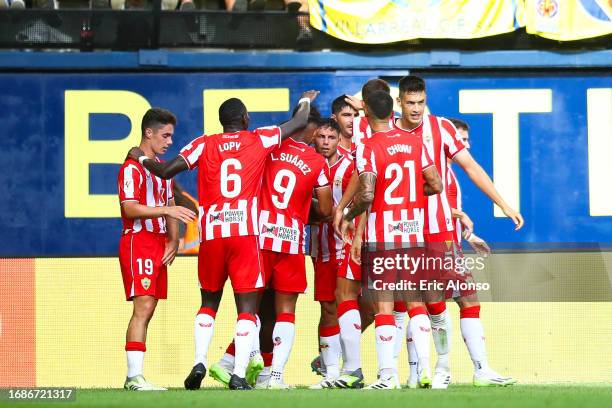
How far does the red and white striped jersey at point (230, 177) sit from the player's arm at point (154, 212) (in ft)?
0.56

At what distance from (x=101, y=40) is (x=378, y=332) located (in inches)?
209

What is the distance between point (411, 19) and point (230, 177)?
4.20 m

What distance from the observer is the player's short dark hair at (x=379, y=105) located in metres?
8.64

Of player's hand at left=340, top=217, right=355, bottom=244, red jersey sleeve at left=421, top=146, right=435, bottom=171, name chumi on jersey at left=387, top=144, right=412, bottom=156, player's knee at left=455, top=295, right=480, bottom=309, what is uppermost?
name chumi on jersey at left=387, top=144, right=412, bottom=156

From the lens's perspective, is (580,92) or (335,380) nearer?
(335,380)

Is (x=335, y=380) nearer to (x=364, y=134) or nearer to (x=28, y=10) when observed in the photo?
(x=364, y=134)

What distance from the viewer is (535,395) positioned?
7.67 metres

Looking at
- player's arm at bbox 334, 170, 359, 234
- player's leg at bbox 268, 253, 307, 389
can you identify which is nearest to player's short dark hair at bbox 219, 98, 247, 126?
player's arm at bbox 334, 170, 359, 234

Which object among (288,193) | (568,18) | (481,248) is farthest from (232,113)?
(568,18)

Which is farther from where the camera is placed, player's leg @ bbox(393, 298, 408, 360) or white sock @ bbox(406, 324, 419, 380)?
white sock @ bbox(406, 324, 419, 380)

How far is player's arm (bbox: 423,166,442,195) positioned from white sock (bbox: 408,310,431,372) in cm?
88

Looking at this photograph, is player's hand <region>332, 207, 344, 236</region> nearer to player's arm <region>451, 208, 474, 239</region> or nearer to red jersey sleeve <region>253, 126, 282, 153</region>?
red jersey sleeve <region>253, 126, 282, 153</region>

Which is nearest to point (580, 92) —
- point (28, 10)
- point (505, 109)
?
point (505, 109)

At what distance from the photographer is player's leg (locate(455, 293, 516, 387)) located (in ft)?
28.5
